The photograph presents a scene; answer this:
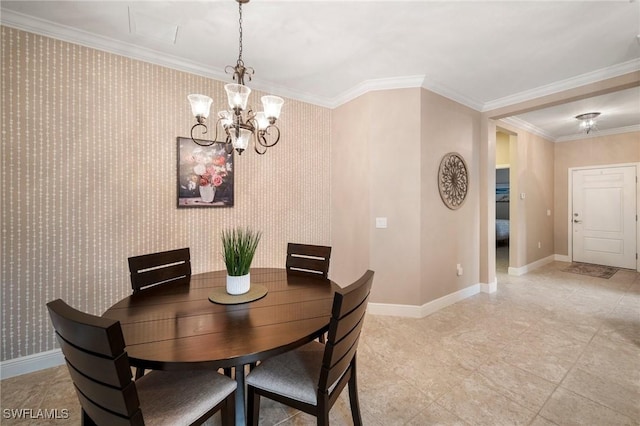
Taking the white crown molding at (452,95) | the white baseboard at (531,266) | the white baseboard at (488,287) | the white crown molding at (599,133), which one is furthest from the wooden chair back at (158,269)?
the white crown molding at (599,133)

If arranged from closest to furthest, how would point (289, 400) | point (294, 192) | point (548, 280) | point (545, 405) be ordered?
point (289, 400) < point (545, 405) < point (294, 192) < point (548, 280)

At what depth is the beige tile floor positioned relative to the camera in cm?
163

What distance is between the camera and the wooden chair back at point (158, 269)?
5.72 feet

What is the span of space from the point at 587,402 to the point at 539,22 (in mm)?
2758

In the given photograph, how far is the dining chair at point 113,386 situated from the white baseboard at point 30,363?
1548 mm

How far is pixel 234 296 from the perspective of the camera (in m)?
1.58

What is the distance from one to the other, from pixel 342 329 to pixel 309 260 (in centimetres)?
111

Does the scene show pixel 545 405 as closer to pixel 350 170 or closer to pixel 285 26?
pixel 350 170

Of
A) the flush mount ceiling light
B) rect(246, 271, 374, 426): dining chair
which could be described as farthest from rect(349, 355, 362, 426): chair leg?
the flush mount ceiling light

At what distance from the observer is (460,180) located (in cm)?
349

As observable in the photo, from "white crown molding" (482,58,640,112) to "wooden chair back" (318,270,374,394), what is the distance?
356cm

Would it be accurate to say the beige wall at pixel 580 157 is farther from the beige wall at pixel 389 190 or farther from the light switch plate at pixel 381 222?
the light switch plate at pixel 381 222

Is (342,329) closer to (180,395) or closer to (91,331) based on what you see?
(180,395)

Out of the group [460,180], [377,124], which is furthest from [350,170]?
[460,180]
